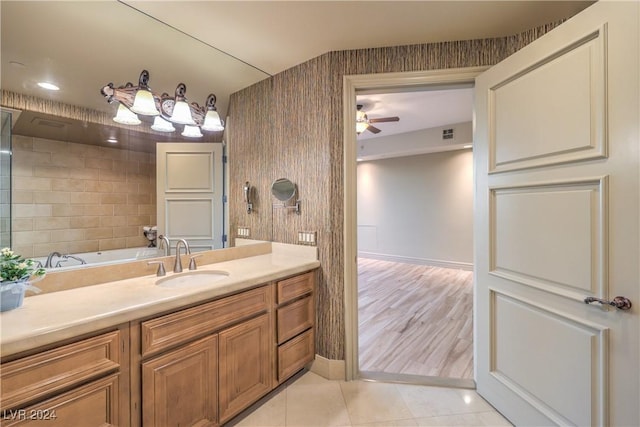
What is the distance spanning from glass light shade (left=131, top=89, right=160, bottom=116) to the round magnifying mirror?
966mm

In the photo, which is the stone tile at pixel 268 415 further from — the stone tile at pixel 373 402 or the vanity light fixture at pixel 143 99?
the vanity light fixture at pixel 143 99

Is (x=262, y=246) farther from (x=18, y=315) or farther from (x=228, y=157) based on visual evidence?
(x=18, y=315)

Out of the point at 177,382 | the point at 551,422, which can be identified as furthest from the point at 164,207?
the point at 551,422

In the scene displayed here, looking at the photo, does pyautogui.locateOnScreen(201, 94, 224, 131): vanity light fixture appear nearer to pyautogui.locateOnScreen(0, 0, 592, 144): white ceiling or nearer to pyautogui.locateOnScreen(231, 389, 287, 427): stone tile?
pyautogui.locateOnScreen(0, 0, 592, 144): white ceiling

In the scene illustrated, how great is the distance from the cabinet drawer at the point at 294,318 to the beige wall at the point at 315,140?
0.10m

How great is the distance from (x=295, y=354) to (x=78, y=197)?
64.8 inches

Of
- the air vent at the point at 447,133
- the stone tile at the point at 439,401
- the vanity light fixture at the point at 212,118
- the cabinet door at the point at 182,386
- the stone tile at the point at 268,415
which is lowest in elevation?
the stone tile at the point at 439,401

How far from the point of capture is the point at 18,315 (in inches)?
40.6

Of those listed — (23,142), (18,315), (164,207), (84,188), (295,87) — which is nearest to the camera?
(18,315)

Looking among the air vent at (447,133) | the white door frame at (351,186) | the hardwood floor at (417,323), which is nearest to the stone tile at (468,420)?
the hardwood floor at (417,323)

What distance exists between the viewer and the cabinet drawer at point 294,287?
178cm

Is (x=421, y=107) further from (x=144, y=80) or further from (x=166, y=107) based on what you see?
(x=144, y=80)

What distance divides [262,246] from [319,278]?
59cm

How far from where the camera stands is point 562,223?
1.32 meters
